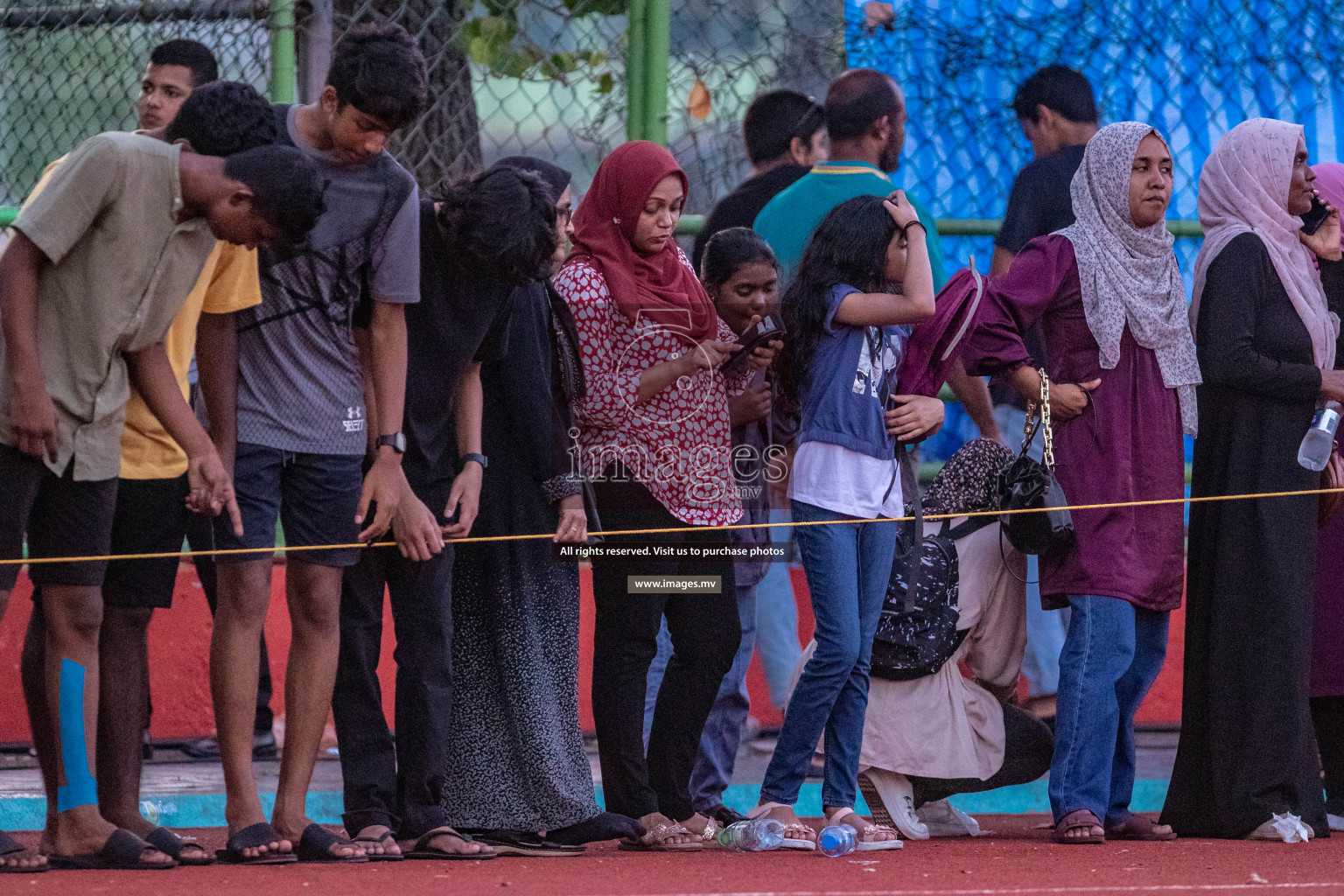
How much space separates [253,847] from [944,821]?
1899 millimetres

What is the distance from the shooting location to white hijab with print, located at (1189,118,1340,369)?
4.75 metres

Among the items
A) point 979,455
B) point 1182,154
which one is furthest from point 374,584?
point 1182,154

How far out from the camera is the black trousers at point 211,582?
3.97 m

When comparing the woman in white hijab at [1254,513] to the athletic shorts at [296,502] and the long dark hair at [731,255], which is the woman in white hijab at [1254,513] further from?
the athletic shorts at [296,502]

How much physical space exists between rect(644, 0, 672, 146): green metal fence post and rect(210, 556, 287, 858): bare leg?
2.17 metres

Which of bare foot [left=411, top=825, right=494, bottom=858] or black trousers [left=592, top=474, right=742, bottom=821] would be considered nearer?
bare foot [left=411, top=825, right=494, bottom=858]

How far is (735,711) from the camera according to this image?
4.78 meters

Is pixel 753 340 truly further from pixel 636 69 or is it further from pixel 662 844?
pixel 636 69

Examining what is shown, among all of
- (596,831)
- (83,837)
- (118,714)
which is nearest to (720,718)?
(596,831)

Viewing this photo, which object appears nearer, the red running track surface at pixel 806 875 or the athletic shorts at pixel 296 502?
the red running track surface at pixel 806 875

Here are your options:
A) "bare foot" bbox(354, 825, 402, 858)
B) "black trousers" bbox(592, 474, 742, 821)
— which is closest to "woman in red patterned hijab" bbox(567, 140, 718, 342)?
"black trousers" bbox(592, 474, 742, 821)

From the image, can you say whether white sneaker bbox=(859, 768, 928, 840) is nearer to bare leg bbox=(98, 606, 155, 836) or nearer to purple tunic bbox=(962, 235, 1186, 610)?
purple tunic bbox=(962, 235, 1186, 610)

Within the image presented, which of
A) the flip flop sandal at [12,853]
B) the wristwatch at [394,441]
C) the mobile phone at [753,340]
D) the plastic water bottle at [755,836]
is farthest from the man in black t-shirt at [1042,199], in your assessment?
the flip flop sandal at [12,853]

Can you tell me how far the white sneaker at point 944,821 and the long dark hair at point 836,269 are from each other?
119 centimetres
